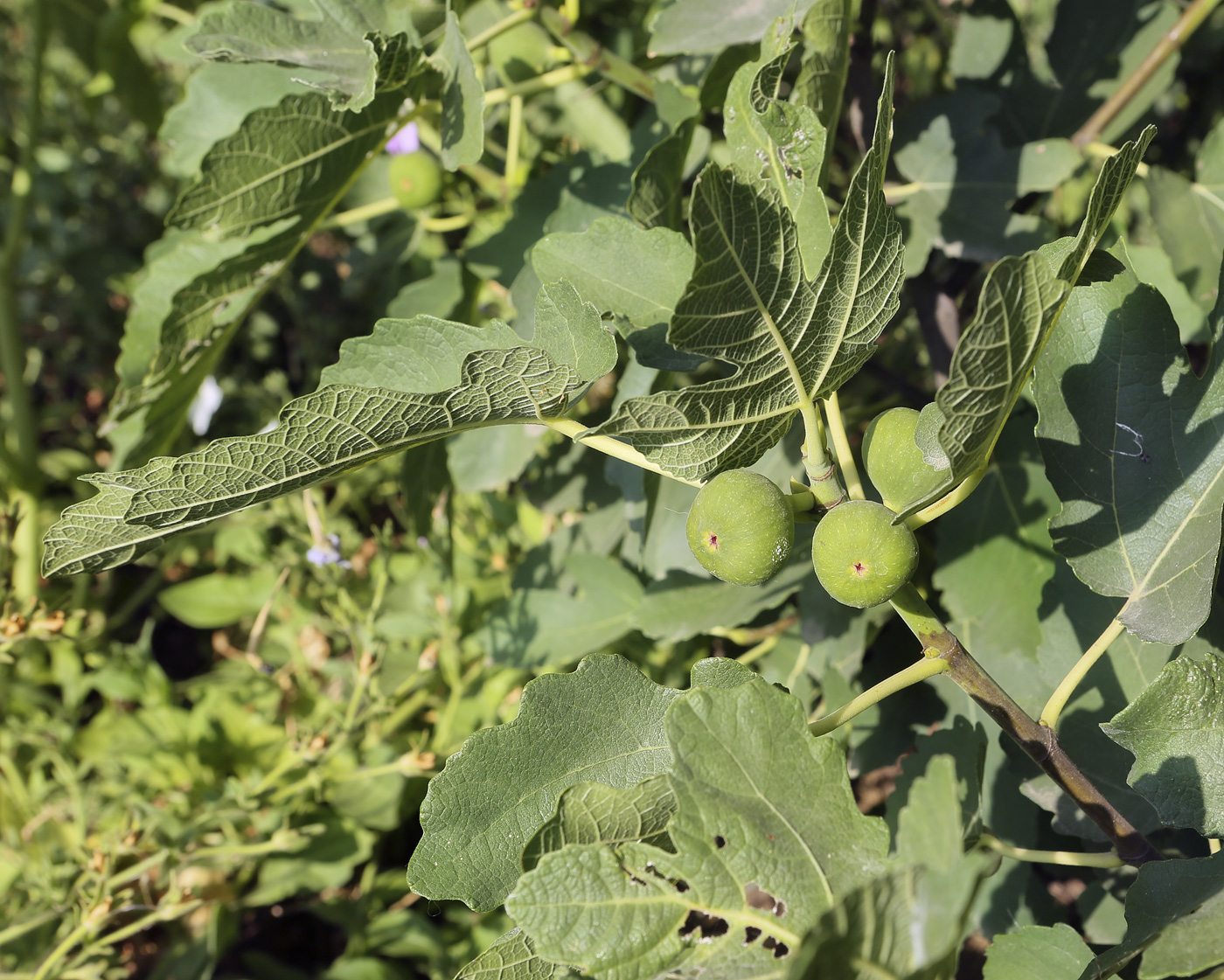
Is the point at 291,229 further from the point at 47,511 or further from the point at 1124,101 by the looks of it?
the point at 47,511

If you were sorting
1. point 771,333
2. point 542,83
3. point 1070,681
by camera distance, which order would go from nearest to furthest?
point 771,333 → point 1070,681 → point 542,83

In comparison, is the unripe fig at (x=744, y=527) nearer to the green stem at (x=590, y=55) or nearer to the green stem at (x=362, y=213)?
the green stem at (x=590, y=55)

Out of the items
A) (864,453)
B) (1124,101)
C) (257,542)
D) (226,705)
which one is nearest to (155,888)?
(226,705)

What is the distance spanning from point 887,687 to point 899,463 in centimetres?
19

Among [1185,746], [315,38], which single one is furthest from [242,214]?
[1185,746]

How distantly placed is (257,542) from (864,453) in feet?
5.20

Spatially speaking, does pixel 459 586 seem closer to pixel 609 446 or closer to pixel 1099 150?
pixel 609 446

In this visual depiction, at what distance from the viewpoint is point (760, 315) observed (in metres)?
0.69

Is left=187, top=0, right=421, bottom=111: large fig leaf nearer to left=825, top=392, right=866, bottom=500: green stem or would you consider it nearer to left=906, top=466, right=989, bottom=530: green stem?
left=825, top=392, right=866, bottom=500: green stem

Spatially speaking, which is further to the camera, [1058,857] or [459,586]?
[459,586]

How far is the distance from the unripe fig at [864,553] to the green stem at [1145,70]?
1.15 metres

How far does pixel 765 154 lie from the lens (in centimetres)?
79

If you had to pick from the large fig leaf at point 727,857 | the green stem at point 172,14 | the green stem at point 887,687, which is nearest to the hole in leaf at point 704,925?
the large fig leaf at point 727,857

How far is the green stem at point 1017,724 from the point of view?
75cm
